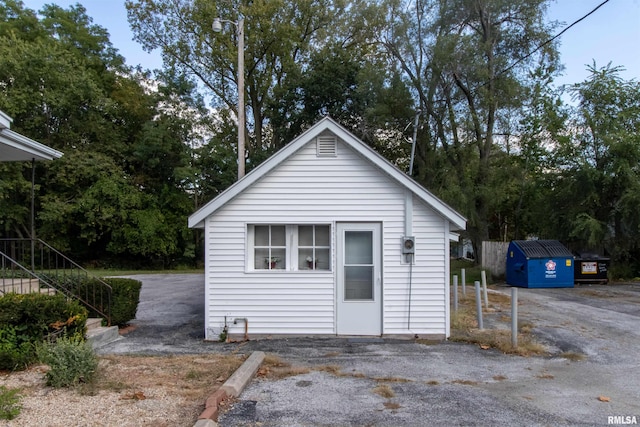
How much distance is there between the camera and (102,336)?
25.3 ft

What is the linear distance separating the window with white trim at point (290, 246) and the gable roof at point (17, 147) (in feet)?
13.6

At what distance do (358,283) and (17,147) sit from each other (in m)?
6.55

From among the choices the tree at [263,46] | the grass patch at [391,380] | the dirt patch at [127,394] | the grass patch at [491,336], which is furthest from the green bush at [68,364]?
the tree at [263,46]

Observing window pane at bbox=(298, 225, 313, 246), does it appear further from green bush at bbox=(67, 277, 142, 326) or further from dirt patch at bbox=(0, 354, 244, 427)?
green bush at bbox=(67, 277, 142, 326)

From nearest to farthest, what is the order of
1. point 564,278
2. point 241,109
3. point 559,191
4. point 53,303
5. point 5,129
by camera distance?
point 53,303 → point 5,129 → point 241,109 → point 564,278 → point 559,191

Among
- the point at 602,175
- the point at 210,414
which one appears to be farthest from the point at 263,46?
the point at 210,414

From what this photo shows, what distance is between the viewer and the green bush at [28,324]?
5648 mm

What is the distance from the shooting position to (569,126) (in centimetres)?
2067

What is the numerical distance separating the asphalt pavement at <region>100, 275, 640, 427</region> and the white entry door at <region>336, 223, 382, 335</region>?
348mm

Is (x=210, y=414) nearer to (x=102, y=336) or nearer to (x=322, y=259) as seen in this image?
(x=102, y=336)

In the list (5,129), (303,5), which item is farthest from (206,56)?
(5,129)

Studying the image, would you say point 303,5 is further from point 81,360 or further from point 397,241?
point 81,360

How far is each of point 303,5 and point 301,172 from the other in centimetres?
2434

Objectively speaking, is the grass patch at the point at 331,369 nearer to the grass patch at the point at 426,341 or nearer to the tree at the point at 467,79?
the grass patch at the point at 426,341
